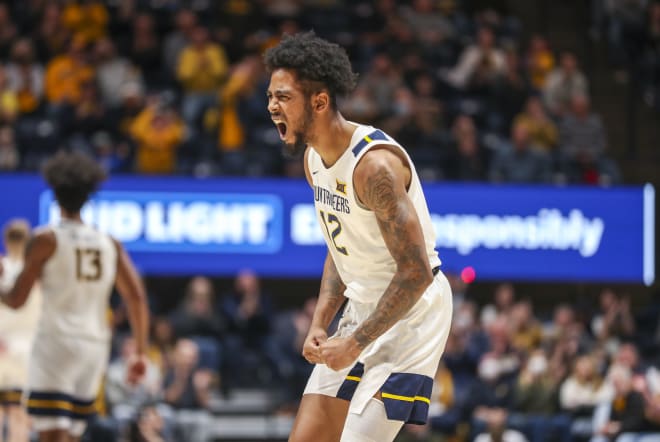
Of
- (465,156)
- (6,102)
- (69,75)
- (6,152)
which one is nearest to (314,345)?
(6,152)

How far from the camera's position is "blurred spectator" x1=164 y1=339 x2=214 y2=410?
36.3 ft

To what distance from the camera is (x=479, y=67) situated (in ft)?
51.9

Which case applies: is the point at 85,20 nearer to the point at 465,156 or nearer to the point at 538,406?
the point at 465,156

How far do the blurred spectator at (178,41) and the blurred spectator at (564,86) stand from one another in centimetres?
531

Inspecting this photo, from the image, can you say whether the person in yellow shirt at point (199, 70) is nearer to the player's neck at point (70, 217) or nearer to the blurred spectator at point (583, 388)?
the blurred spectator at point (583, 388)

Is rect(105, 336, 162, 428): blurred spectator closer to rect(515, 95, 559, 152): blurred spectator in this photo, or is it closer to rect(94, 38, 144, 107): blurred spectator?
rect(94, 38, 144, 107): blurred spectator

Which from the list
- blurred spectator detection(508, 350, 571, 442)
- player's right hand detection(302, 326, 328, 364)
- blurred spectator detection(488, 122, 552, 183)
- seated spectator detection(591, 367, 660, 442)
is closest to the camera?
player's right hand detection(302, 326, 328, 364)

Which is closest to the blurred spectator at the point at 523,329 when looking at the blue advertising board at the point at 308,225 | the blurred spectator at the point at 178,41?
the blue advertising board at the point at 308,225

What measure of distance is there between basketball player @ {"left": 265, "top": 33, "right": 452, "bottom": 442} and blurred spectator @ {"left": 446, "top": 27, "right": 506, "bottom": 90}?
11.4m

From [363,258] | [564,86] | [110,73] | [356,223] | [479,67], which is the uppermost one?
[479,67]

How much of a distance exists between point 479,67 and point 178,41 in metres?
4.33

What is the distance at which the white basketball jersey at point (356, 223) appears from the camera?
446cm

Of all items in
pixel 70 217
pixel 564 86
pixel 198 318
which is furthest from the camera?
pixel 564 86

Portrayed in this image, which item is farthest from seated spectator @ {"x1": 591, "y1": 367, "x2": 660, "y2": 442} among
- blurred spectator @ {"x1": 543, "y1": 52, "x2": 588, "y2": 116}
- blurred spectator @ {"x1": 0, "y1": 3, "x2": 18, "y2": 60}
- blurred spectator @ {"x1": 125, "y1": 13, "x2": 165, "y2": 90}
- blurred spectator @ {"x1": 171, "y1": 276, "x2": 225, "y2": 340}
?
blurred spectator @ {"x1": 0, "y1": 3, "x2": 18, "y2": 60}
